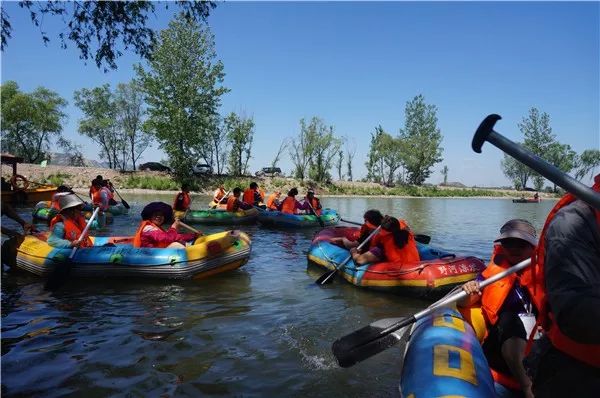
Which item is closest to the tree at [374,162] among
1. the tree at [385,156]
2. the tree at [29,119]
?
the tree at [385,156]

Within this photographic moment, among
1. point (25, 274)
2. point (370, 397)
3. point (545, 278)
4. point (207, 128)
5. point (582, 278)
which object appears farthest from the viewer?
point (207, 128)

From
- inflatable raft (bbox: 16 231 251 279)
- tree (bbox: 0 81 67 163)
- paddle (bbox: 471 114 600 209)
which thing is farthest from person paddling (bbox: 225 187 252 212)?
tree (bbox: 0 81 67 163)

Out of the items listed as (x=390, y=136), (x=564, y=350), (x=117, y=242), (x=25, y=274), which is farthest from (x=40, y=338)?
(x=390, y=136)

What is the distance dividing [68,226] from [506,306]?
7.50 meters

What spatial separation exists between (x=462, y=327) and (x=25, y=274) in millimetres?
7681

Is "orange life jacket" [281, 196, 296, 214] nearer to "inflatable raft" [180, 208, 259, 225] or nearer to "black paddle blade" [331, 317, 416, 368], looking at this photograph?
"inflatable raft" [180, 208, 259, 225]

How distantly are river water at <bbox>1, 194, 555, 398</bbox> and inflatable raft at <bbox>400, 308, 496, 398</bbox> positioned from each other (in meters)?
1.07

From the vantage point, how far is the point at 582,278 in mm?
1717

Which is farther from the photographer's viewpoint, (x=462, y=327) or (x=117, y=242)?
(x=117, y=242)

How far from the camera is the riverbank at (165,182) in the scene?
3466cm

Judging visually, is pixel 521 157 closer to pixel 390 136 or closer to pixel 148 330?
pixel 148 330

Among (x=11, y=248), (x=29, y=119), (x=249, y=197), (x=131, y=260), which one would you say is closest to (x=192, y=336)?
(x=131, y=260)

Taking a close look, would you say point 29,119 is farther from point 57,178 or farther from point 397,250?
point 397,250

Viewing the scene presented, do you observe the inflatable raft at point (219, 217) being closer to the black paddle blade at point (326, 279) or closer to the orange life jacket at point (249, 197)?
the orange life jacket at point (249, 197)
